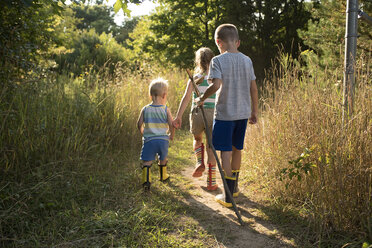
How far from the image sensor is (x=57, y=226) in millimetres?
2568

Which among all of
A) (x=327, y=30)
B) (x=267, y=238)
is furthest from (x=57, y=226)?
(x=327, y=30)

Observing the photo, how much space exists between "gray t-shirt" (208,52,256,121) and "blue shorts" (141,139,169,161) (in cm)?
85

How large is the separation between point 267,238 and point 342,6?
4.99m

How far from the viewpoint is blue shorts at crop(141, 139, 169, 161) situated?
11.7 ft

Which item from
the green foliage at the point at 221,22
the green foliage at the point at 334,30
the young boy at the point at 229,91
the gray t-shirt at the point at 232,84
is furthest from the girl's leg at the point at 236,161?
the green foliage at the point at 221,22

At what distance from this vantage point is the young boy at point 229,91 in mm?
2977

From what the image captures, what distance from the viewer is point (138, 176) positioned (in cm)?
384

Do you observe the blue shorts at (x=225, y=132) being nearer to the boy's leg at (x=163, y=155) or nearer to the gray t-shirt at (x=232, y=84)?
the gray t-shirt at (x=232, y=84)

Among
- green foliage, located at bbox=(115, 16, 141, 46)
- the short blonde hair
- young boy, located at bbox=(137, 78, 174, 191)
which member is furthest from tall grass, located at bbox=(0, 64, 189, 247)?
green foliage, located at bbox=(115, 16, 141, 46)

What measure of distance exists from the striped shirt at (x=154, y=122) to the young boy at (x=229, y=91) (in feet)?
2.48

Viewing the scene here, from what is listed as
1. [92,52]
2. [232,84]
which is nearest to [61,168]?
[232,84]

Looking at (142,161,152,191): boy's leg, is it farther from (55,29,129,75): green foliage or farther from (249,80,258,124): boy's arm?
(55,29,129,75): green foliage

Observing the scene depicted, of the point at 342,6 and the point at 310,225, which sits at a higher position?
the point at 342,6

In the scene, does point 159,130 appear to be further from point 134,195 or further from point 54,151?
point 54,151
